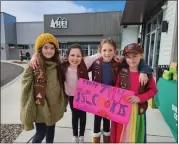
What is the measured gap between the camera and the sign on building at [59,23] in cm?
1942

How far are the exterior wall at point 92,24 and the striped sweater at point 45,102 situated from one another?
17.9 m

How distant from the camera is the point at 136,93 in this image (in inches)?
66.8

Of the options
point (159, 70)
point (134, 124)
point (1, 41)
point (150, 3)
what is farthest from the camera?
point (1, 41)

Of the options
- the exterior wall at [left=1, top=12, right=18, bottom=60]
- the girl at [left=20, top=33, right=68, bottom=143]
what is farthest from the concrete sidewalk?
the exterior wall at [left=1, top=12, right=18, bottom=60]

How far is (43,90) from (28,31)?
25.3 meters

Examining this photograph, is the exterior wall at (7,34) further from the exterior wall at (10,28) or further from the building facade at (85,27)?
the building facade at (85,27)

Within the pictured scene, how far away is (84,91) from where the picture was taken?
6.11 ft

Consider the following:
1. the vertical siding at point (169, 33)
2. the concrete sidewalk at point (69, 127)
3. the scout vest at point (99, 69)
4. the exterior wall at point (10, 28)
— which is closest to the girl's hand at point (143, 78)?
the scout vest at point (99, 69)

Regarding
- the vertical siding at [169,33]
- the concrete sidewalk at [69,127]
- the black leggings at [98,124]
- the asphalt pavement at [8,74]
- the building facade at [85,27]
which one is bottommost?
the asphalt pavement at [8,74]

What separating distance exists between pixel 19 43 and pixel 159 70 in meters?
25.8

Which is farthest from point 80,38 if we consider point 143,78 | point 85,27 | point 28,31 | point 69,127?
point 143,78

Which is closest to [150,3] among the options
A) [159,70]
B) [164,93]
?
[159,70]

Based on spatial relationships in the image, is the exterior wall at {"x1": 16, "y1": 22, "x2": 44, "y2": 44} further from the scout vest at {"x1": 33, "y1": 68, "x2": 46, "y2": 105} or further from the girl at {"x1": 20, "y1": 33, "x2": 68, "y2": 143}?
the scout vest at {"x1": 33, "y1": 68, "x2": 46, "y2": 105}

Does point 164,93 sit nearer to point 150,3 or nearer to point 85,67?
point 85,67
